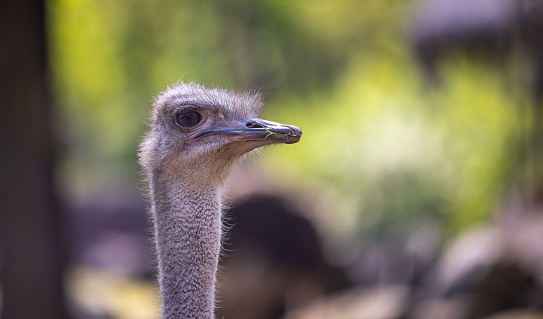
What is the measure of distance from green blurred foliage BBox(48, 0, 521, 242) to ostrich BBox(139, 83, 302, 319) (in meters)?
7.03

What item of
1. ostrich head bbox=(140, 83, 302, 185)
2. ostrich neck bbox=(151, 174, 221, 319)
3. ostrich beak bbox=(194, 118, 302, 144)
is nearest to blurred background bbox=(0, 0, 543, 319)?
ostrich head bbox=(140, 83, 302, 185)

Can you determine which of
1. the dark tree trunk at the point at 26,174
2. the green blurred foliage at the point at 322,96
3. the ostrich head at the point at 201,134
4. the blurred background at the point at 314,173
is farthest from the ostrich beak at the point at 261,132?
the green blurred foliage at the point at 322,96

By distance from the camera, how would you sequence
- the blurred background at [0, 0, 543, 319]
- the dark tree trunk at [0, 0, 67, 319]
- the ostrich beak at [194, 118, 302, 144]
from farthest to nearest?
the blurred background at [0, 0, 543, 319]
the dark tree trunk at [0, 0, 67, 319]
the ostrich beak at [194, 118, 302, 144]

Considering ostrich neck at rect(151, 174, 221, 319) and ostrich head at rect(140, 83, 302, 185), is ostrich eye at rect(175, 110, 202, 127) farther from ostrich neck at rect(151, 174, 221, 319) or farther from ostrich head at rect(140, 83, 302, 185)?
ostrich neck at rect(151, 174, 221, 319)

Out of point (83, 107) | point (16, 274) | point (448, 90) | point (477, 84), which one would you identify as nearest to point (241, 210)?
point (16, 274)

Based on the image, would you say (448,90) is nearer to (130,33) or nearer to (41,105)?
(41,105)

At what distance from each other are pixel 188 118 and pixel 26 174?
5157mm

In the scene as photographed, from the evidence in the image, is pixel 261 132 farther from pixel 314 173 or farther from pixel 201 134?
pixel 314 173

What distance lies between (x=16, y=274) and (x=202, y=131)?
535 cm

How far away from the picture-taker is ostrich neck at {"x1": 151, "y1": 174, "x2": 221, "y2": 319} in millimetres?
4133

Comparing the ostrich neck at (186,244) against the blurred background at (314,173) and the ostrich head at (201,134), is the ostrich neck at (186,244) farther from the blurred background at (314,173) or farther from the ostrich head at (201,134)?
the blurred background at (314,173)

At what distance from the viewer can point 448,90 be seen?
18.8 m

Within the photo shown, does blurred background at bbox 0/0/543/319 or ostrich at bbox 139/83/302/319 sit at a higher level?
blurred background at bbox 0/0/543/319

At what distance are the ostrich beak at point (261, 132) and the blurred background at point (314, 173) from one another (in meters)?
0.51
